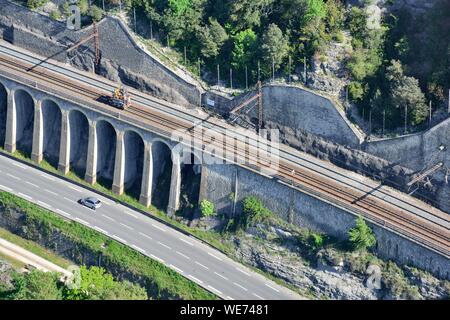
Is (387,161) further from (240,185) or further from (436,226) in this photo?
(240,185)

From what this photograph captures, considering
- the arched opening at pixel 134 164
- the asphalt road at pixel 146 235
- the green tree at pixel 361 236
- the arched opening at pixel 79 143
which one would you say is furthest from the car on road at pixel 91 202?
the green tree at pixel 361 236

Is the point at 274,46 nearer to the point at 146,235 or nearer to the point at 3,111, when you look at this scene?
the point at 146,235

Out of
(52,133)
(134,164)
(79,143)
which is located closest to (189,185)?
(134,164)

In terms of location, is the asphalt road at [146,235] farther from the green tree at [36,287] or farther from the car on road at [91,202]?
the green tree at [36,287]

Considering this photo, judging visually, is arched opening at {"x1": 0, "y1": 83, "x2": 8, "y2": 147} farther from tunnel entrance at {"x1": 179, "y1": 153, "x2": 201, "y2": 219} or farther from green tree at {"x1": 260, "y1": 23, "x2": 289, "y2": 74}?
green tree at {"x1": 260, "y1": 23, "x2": 289, "y2": 74}

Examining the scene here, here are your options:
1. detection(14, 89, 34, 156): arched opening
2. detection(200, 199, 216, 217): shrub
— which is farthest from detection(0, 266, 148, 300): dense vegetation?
detection(14, 89, 34, 156): arched opening

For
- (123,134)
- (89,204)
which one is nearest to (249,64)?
(123,134)
